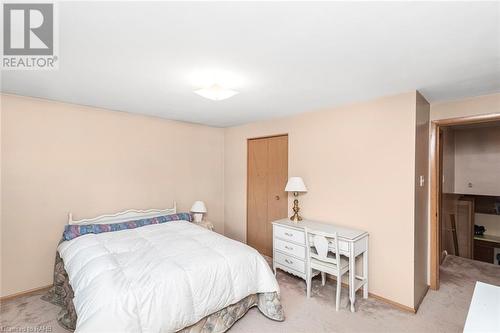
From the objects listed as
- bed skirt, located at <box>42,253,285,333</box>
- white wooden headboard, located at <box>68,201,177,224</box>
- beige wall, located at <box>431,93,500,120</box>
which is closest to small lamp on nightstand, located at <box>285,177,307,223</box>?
bed skirt, located at <box>42,253,285,333</box>

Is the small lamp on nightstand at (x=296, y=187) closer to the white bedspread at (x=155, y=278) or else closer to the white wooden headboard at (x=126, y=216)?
the white bedspread at (x=155, y=278)

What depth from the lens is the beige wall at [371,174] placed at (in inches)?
100

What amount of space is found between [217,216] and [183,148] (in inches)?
58.7

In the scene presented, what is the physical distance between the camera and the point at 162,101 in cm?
298

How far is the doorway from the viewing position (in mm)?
3877

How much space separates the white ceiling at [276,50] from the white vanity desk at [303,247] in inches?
62.3

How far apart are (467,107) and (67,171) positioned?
4904 mm

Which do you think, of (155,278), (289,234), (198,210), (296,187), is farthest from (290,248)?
(155,278)

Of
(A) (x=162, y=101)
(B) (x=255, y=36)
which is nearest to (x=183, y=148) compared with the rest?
(A) (x=162, y=101)

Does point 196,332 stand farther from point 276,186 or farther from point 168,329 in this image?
point 276,186

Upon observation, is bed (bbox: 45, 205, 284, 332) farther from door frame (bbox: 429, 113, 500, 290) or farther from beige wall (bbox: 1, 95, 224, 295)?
door frame (bbox: 429, 113, 500, 290)

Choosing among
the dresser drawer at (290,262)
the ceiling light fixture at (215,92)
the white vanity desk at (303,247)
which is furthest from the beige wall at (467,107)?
the ceiling light fixture at (215,92)

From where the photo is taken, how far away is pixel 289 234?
10.1 ft
